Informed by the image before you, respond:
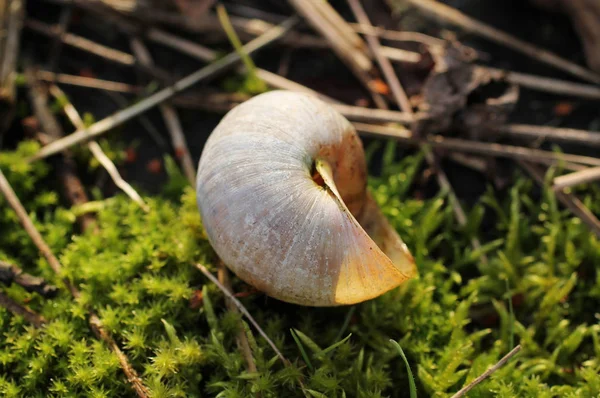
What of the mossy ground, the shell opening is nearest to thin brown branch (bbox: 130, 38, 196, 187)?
the mossy ground

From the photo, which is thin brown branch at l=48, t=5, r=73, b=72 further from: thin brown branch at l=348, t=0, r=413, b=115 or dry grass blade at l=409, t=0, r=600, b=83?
dry grass blade at l=409, t=0, r=600, b=83

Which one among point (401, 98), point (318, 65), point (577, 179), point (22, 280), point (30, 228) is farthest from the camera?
point (318, 65)

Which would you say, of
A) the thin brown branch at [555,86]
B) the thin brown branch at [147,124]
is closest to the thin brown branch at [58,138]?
the thin brown branch at [147,124]

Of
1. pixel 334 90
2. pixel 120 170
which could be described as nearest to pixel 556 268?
pixel 334 90

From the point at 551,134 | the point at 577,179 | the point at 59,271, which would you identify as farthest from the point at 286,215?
the point at 551,134

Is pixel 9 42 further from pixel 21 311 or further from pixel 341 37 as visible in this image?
pixel 341 37

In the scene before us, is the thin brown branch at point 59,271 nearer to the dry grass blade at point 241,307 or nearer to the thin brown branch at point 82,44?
the dry grass blade at point 241,307
